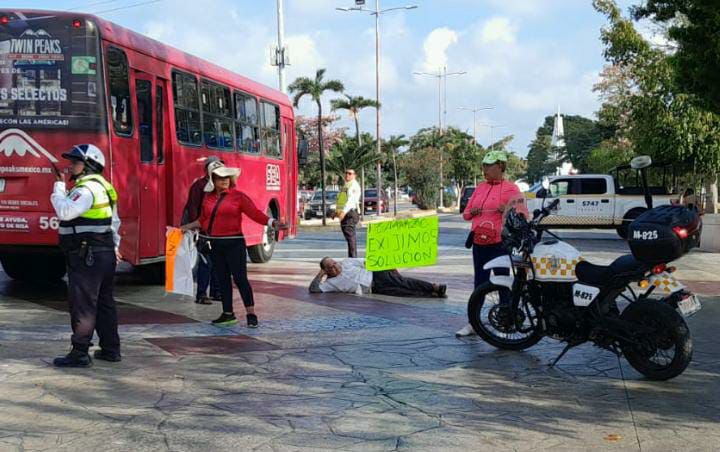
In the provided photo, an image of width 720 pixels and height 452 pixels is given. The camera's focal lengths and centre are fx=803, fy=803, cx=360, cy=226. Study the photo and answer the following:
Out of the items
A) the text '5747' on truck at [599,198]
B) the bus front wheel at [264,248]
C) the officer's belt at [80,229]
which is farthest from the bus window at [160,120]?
the text '5747' on truck at [599,198]

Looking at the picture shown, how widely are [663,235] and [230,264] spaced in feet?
14.2

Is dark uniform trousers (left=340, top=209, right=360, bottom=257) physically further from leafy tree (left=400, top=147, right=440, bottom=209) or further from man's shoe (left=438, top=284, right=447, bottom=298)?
leafy tree (left=400, top=147, right=440, bottom=209)

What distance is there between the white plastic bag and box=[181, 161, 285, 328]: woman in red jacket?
1.92 feet

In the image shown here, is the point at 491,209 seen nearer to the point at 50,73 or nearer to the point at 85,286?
the point at 85,286

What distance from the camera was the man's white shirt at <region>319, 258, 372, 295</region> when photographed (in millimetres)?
11078

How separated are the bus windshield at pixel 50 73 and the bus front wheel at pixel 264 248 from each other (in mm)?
6065

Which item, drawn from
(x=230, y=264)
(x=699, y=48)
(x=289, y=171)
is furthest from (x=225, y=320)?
(x=289, y=171)

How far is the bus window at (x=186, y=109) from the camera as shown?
1112 cm

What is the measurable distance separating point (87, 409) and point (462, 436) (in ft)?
8.22

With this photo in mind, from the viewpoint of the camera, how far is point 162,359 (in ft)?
22.8

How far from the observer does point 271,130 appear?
15273 mm

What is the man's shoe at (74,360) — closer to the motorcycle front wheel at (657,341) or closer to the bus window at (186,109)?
the motorcycle front wheel at (657,341)

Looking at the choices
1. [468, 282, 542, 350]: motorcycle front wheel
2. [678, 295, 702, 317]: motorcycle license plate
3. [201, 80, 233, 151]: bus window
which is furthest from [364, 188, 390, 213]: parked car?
[678, 295, 702, 317]: motorcycle license plate

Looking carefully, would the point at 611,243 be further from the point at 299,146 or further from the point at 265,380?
the point at 265,380
